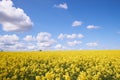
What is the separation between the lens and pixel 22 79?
11.0m

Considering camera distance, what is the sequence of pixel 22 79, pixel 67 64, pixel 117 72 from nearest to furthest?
pixel 22 79, pixel 117 72, pixel 67 64

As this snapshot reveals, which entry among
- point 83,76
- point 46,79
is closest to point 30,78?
point 46,79

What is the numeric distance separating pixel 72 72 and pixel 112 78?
7.66 feet

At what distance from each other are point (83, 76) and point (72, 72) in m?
3.13

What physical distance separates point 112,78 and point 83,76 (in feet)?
11.1

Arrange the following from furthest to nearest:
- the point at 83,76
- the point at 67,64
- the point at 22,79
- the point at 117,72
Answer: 1. the point at 67,64
2. the point at 117,72
3. the point at 22,79
4. the point at 83,76

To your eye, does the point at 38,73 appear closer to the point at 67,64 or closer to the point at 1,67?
the point at 1,67

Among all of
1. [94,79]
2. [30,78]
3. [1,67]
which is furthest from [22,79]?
[94,79]

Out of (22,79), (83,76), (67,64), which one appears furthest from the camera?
(67,64)

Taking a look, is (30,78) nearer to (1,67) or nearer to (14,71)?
(14,71)

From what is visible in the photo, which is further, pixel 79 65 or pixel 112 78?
pixel 79 65

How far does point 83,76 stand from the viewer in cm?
934

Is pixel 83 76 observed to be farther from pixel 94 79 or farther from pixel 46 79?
pixel 46 79

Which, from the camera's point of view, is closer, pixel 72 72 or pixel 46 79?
pixel 46 79
